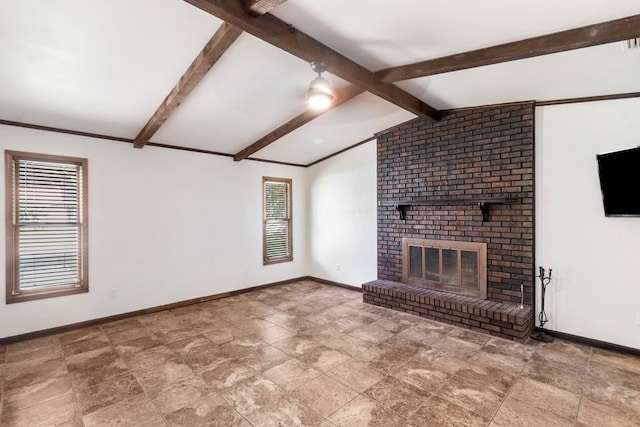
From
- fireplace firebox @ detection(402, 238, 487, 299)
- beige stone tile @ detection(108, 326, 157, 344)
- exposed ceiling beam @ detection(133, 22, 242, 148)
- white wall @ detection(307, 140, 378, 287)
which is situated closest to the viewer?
exposed ceiling beam @ detection(133, 22, 242, 148)

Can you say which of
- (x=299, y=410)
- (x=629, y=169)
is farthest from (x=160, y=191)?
(x=629, y=169)

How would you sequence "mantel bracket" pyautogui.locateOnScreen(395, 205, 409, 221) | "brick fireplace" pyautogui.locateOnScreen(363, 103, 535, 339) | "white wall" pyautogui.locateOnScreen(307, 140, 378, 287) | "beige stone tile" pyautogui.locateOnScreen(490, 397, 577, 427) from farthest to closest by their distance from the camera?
"white wall" pyautogui.locateOnScreen(307, 140, 378, 287) → "mantel bracket" pyautogui.locateOnScreen(395, 205, 409, 221) → "brick fireplace" pyautogui.locateOnScreen(363, 103, 535, 339) → "beige stone tile" pyautogui.locateOnScreen(490, 397, 577, 427)

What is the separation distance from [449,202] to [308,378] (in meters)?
2.91

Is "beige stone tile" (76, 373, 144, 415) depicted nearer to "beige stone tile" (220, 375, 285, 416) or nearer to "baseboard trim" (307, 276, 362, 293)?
"beige stone tile" (220, 375, 285, 416)

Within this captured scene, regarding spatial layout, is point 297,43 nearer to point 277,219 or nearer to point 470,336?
point 470,336

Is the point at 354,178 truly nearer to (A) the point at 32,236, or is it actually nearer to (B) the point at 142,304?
(B) the point at 142,304

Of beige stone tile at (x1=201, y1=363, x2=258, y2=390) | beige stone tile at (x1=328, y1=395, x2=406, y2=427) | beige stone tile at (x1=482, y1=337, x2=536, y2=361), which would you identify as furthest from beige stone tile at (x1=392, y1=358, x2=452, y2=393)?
beige stone tile at (x1=201, y1=363, x2=258, y2=390)

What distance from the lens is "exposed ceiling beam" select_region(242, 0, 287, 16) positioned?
1.91 meters

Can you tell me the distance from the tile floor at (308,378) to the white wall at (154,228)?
0.41 m

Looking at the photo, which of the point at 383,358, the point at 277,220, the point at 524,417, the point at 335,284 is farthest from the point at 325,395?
the point at 277,220

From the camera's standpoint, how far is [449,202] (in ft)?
13.9

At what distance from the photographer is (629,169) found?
9.82ft

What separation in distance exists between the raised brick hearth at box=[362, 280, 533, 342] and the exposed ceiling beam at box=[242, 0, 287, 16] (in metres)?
3.80

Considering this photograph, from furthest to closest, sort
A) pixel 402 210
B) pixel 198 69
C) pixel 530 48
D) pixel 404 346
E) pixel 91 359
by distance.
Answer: pixel 402 210
pixel 404 346
pixel 91 359
pixel 198 69
pixel 530 48
